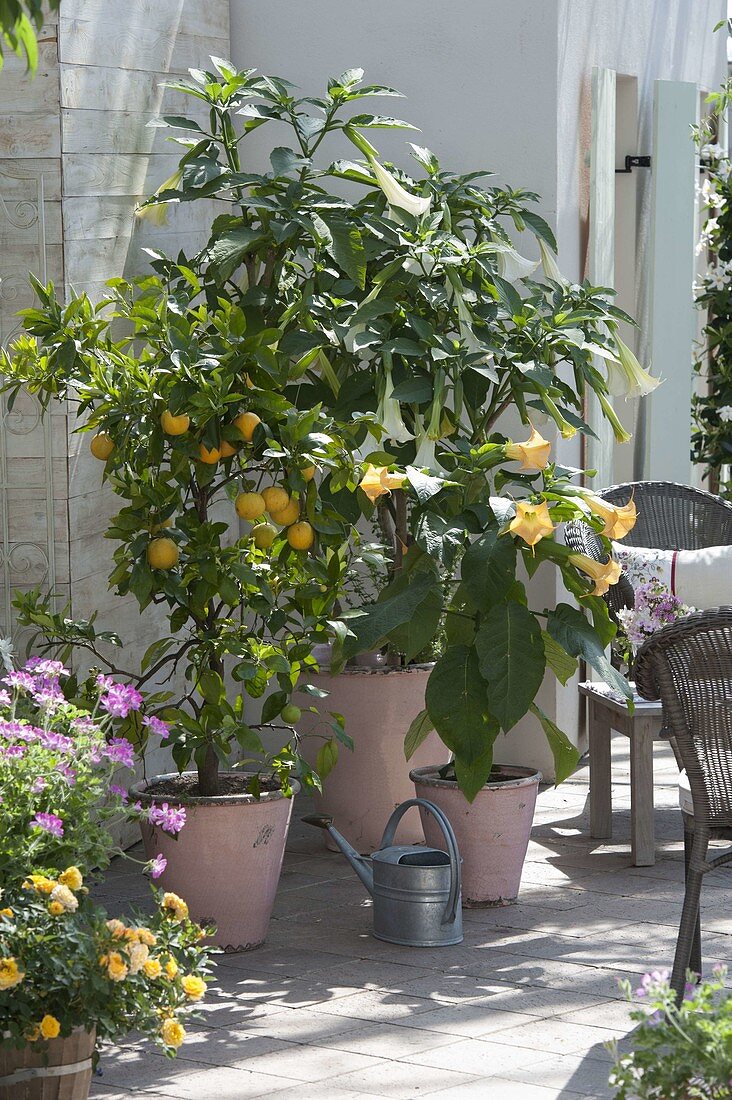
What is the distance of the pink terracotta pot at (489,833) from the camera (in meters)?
4.22

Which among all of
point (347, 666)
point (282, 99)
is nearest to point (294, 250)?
point (282, 99)

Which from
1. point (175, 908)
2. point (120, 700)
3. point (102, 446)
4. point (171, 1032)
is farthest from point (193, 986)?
point (102, 446)

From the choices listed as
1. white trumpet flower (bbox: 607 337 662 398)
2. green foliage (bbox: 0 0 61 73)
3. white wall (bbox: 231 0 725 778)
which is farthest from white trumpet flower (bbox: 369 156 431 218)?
green foliage (bbox: 0 0 61 73)

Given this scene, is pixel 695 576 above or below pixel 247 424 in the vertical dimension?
below

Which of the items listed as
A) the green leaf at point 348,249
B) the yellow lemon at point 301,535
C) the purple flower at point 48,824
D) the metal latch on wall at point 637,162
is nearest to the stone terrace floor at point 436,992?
the purple flower at point 48,824

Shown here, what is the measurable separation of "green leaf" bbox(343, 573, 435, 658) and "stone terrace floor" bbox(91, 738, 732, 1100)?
2.46 ft

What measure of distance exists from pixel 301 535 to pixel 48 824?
3.39 ft

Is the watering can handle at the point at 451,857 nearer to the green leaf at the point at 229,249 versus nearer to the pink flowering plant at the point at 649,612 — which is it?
the pink flowering plant at the point at 649,612

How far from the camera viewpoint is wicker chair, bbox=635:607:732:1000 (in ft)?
10.4

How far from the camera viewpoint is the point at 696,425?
737 centimetres

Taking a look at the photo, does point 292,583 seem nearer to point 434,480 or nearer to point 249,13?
point 434,480

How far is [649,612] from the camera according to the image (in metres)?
4.54

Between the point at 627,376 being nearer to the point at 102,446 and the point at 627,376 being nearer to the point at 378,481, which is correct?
the point at 378,481

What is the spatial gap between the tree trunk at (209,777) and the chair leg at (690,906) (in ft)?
3.88
